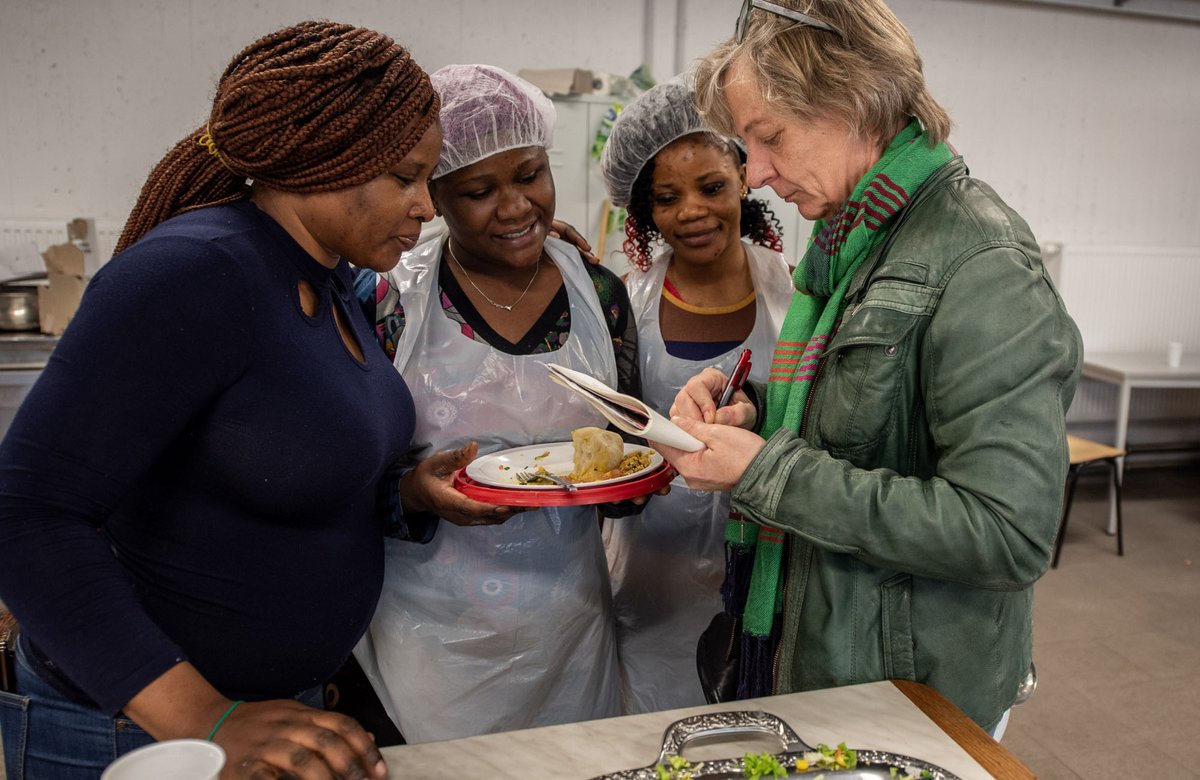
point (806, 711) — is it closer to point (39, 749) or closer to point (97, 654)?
point (97, 654)

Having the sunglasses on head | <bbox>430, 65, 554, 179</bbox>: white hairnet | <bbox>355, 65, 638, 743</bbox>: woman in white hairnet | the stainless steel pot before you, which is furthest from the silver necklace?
the stainless steel pot

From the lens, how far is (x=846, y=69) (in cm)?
111

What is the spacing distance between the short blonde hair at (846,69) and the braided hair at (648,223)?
99 cm

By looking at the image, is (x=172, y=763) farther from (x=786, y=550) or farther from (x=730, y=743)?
(x=786, y=550)

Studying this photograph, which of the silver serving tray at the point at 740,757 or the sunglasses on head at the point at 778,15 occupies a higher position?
the sunglasses on head at the point at 778,15

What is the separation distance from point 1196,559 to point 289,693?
4.62 metres

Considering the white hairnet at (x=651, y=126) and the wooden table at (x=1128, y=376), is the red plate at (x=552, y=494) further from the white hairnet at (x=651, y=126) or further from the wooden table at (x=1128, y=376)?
the wooden table at (x=1128, y=376)

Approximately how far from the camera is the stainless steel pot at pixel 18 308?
348 cm

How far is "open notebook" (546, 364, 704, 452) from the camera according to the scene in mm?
1126

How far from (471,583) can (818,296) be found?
0.84m

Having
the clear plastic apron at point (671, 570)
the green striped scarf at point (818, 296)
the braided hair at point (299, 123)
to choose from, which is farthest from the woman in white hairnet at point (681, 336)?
the braided hair at point (299, 123)

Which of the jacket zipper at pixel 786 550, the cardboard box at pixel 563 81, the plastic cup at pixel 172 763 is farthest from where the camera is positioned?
the cardboard box at pixel 563 81

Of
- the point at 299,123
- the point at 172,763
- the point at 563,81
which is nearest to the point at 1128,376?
the point at 563,81

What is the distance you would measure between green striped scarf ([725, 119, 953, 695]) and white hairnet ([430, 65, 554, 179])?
0.66 m
